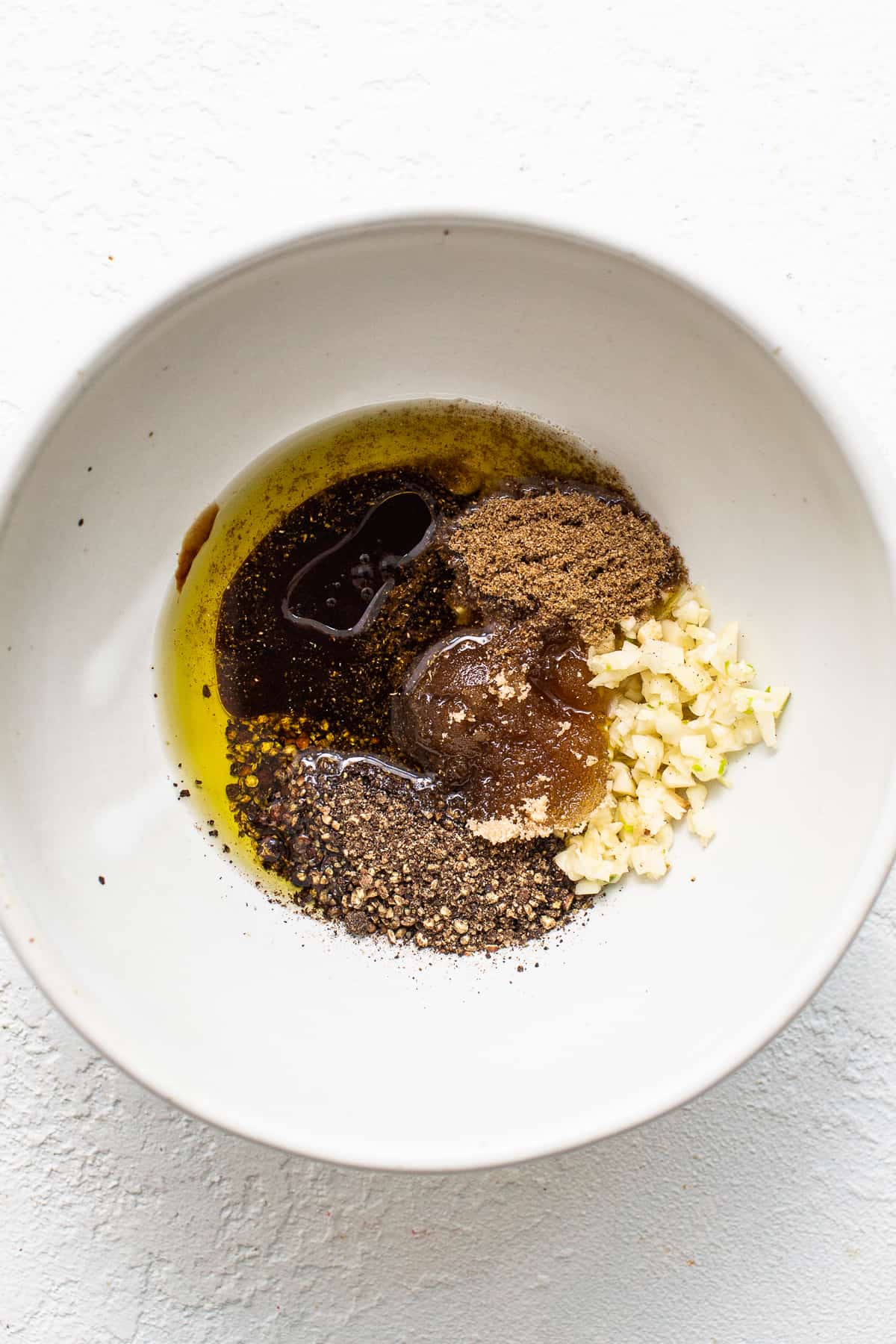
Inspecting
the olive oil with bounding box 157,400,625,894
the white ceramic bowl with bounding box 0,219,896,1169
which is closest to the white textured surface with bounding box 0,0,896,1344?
the white ceramic bowl with bounding box 0,219,896,1169

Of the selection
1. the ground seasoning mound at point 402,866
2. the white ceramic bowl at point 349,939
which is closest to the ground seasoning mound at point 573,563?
the white ceramic bowl at point 349,939

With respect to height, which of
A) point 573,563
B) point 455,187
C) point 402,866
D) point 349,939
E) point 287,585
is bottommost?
point 349,939

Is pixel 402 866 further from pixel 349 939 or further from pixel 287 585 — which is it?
pixel 287 585

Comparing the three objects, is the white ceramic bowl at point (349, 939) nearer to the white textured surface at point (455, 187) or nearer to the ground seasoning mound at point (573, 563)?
the ground seasoning mound at point (573, 563)

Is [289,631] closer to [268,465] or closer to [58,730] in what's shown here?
[268,465]

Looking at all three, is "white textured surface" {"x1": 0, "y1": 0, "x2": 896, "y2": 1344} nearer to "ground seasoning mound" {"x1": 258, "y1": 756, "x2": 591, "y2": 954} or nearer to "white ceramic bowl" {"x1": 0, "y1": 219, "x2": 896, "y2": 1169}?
"white ceramic bowl" {"x1": 0, "y1": 219, "x2": 896, "y2": 1169}

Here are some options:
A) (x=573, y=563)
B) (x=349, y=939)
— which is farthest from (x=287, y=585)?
(x=349, y=939)
